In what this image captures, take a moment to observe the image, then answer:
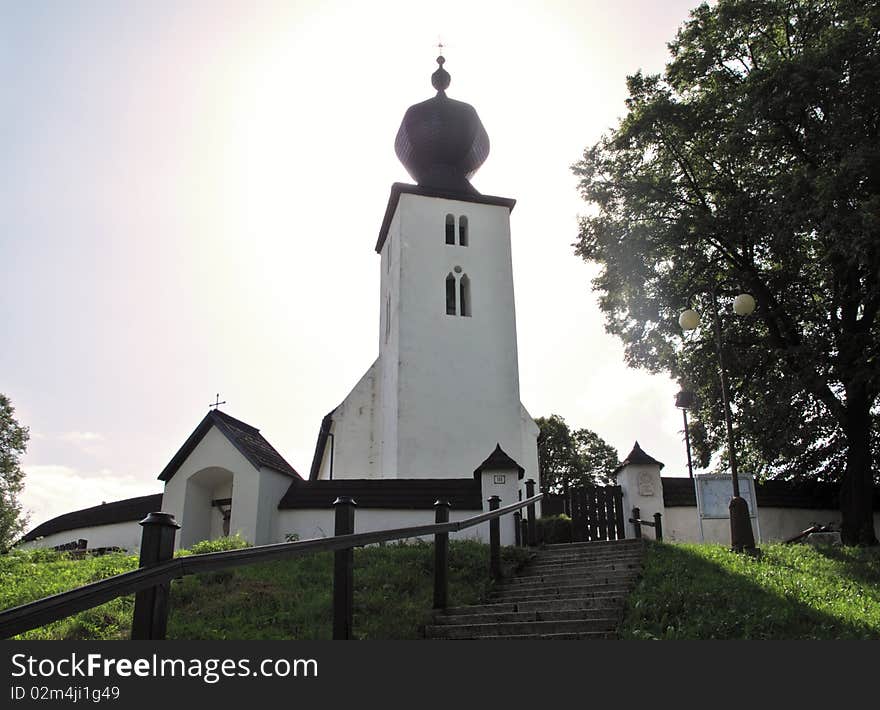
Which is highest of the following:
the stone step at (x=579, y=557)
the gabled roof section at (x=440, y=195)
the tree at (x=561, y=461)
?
the gabled roof section at (x=440, y=195)

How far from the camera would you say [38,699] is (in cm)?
324

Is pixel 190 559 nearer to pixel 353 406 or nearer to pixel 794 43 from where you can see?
pixel 794 43

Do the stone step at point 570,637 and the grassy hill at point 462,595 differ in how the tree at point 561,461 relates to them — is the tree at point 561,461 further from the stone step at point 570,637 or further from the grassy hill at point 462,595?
the stone step at point 570,637

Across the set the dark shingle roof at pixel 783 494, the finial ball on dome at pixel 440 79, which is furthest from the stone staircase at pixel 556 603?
the finial ball on dome at pixel 440 79

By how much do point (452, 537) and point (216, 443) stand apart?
19.0 ft

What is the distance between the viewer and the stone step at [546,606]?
8219 millimetres

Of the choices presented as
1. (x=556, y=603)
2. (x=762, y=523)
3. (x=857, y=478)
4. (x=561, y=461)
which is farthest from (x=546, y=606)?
(x=561, y=461)

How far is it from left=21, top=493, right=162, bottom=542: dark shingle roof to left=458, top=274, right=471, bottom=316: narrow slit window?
1163cm

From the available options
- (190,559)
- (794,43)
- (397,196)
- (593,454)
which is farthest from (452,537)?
(593,454)

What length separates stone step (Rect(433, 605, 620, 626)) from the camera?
25.4 feet

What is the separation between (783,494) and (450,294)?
1289 cm

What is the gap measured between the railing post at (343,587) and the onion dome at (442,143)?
2323cm

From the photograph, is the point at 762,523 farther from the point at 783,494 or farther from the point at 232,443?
the point at 232,443

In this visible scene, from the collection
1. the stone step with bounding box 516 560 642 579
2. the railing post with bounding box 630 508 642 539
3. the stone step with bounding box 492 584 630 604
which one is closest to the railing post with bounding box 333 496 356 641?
the stone step with bounding box 492 584 630 604
